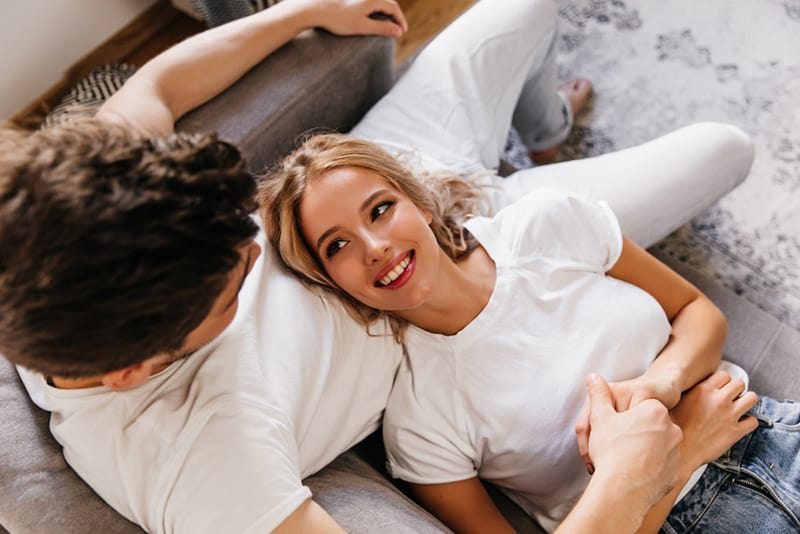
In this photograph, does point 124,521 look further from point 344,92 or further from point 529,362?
point 344,92

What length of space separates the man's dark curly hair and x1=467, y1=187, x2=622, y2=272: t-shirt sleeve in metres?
0.60

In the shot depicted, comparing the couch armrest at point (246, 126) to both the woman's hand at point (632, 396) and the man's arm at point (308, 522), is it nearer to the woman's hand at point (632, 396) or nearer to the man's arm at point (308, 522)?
the man's arm at point (308, 522)

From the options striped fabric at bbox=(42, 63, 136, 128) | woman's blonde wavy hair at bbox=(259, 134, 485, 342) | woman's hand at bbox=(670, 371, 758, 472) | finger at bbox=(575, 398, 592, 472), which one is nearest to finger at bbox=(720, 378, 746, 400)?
woman's hand at bbox=(670, 371, 758, 472)

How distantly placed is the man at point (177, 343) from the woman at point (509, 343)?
0.07m

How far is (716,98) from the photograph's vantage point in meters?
2.00

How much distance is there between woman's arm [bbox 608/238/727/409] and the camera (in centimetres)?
113

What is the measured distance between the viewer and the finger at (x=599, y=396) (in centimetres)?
107

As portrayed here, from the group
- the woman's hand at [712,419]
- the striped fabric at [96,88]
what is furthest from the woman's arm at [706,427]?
the striped fabric at [96,88]

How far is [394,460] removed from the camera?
3.90 ft

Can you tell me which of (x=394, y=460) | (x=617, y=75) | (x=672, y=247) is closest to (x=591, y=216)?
(x=394, y=460)

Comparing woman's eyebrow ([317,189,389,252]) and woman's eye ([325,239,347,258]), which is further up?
woman's eyebrow ([317,189,389,252])

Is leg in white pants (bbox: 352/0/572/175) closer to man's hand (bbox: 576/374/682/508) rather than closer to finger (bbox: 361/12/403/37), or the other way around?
finger (bbox: 361/12/403/37)

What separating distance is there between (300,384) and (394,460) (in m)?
0.26

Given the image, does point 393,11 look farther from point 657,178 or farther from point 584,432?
point 584,432
